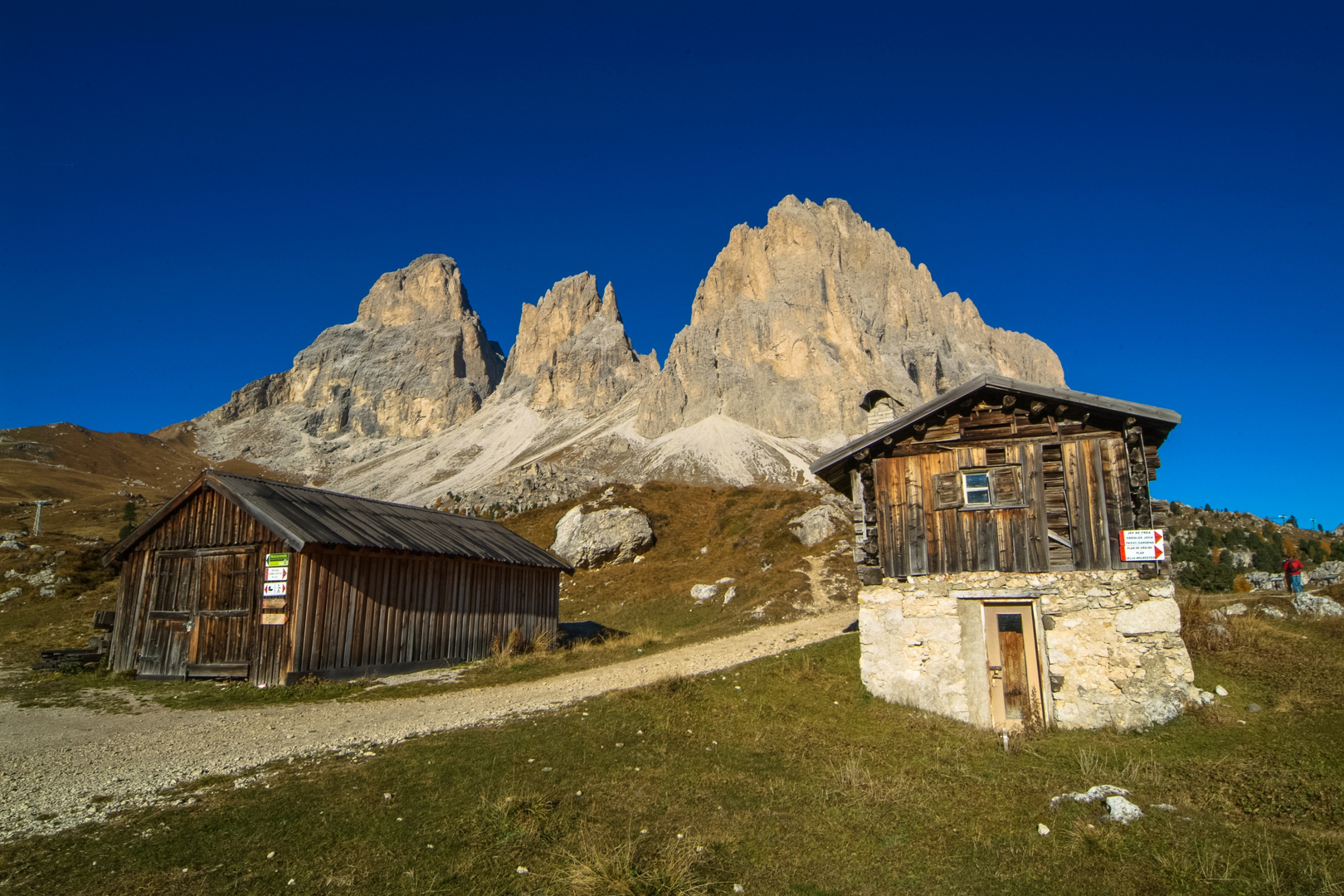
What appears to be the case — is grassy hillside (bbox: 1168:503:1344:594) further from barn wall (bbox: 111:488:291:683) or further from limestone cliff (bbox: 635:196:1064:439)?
limestone cliff (bbox: 635:196:1064:439)

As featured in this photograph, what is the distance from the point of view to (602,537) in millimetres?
45219

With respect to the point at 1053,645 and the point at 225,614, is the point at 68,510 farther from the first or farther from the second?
the point at 1053,645

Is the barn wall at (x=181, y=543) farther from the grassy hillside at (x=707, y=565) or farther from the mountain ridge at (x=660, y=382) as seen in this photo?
the mountain ridge at (x=660, y=382)

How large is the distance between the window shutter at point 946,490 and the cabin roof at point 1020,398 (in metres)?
1.25

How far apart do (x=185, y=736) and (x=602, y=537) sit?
3320 cm

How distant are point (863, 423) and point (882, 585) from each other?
10612cm

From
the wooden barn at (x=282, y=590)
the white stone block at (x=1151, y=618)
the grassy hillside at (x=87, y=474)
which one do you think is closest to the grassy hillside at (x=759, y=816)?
the white stone block at (x=1151, y=618)

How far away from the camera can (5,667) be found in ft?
66.9

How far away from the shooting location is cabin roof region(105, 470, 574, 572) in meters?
18.6

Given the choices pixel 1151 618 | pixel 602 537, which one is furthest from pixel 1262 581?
pixel 602 537

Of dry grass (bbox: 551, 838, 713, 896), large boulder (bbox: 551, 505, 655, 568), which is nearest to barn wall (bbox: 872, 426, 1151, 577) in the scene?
dry grass (bbox: 551, 838, 713, 896)

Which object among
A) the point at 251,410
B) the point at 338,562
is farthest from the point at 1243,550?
the point at 251,410

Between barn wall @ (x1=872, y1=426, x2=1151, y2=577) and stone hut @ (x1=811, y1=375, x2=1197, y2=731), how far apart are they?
23mm

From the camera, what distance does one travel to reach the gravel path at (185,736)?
8594 mm
